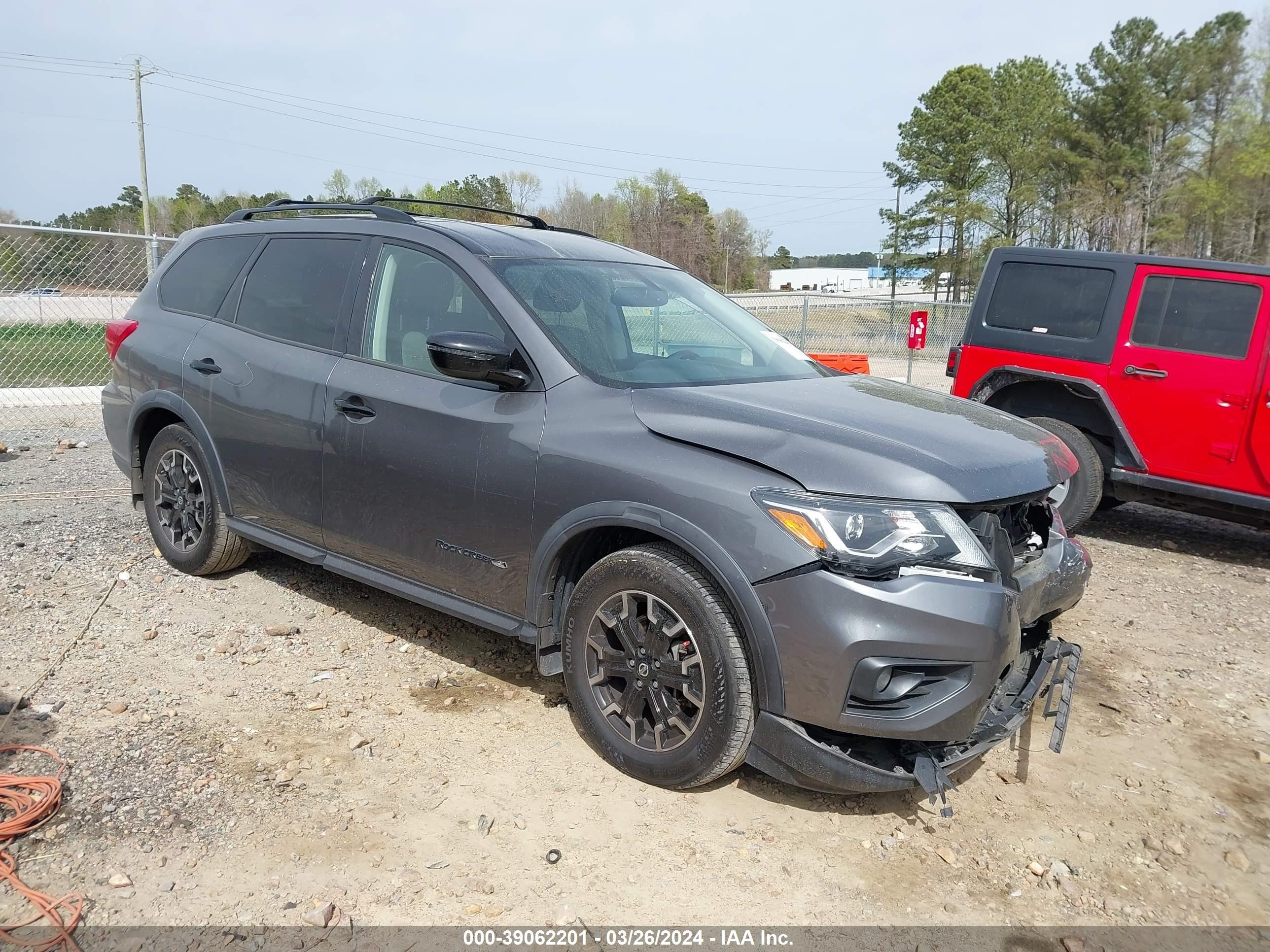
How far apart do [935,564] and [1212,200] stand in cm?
3977

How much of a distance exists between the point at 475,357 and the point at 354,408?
2.79 feet

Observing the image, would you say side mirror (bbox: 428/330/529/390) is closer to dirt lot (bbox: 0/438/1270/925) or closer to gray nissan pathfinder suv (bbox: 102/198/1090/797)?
gray nissan pathfinder suv (bbox: 102/198/1090/797)

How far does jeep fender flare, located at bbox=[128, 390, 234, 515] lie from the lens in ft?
15.1

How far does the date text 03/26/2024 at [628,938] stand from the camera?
248 cm

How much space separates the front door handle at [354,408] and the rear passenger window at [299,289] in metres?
0.33

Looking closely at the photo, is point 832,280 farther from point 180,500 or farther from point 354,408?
point 354,408

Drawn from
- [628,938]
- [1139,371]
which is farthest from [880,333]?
[628,938]

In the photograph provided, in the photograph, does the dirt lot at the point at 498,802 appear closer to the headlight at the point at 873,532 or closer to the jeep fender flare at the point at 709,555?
the jeep fender flare at the point at 709,555

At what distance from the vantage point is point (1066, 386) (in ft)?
22.0

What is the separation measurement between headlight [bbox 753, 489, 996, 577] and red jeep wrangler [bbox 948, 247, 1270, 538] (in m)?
3.96

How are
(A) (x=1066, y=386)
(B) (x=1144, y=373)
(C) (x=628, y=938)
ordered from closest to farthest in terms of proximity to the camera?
1. (C) (x=628, y=938)
2. (B) (x=1144, y=373)
3. (A) (x=1066, y=386)

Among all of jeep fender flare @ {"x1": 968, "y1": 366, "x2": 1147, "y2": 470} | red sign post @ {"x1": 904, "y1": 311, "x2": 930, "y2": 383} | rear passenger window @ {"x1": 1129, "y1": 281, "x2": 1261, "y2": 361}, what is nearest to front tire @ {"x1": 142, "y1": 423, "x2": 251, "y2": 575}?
jeep fender flare @ {"x1": 968, "y1": 366, "x2": 1147, "y2": 470}

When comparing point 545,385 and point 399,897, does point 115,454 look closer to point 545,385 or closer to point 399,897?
point 545,385

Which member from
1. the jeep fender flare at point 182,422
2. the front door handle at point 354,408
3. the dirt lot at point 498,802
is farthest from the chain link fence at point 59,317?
the front door handle at point 354,408
